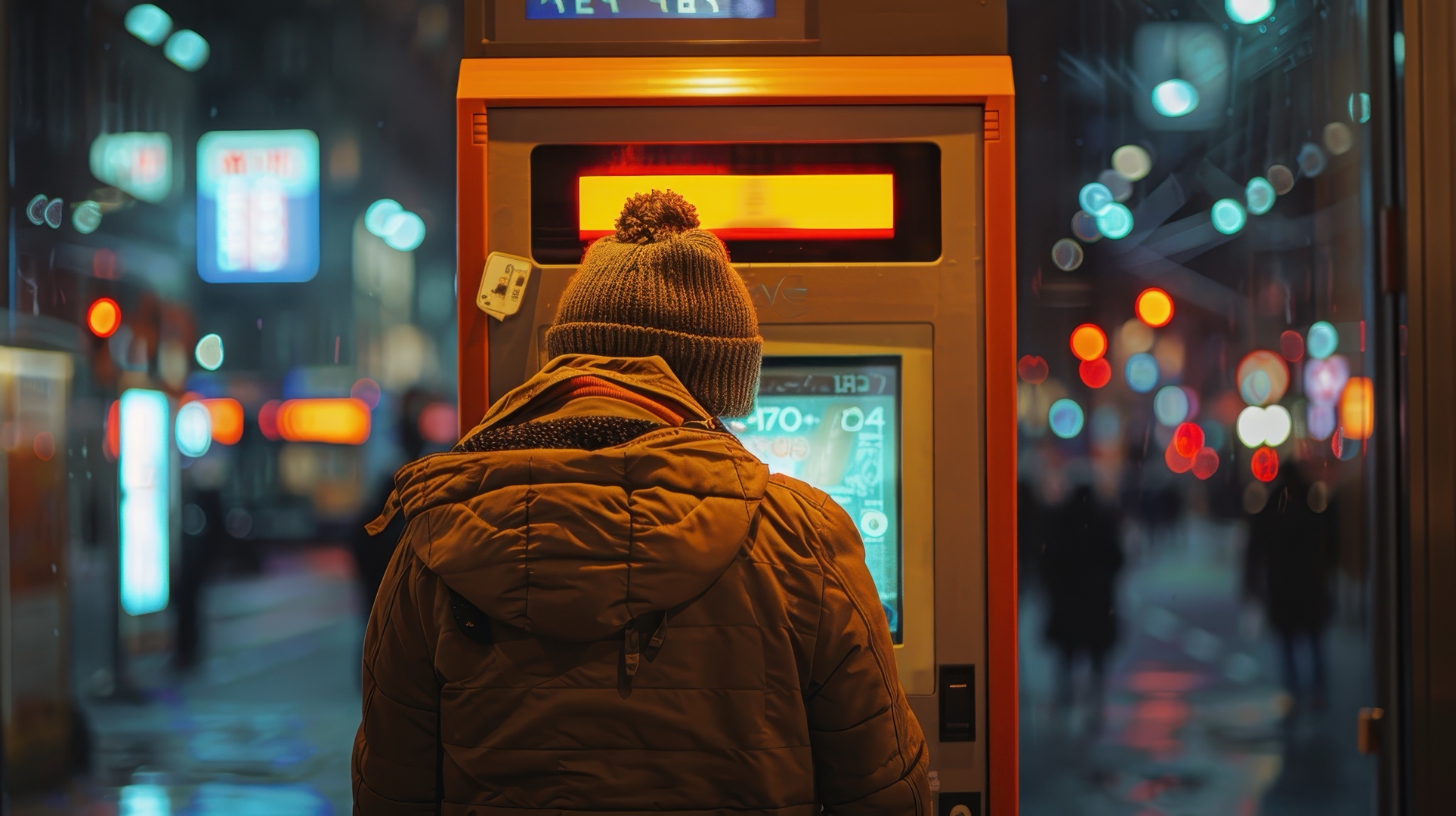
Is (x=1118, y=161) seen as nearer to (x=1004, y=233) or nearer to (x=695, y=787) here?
(x=1004, y=233)

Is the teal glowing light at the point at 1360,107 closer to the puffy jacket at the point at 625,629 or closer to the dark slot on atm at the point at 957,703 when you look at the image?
the dark slot on atm at the point at 957,703

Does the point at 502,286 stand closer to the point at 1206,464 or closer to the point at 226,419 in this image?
the point at 226,419

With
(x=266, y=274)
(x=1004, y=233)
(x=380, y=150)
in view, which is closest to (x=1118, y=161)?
(x=1004, y=233)

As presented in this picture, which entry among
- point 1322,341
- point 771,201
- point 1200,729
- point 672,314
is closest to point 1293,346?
point 1322,341

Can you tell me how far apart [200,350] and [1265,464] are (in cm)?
433

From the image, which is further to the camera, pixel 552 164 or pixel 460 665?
pixel 552 164

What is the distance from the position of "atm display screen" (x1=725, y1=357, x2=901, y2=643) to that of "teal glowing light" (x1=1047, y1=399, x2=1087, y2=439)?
9.47 feet

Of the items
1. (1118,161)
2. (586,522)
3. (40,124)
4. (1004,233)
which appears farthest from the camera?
(1118,161)

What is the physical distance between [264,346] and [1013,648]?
3.70m

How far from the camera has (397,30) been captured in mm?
4402

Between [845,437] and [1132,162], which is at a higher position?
[1132,162]

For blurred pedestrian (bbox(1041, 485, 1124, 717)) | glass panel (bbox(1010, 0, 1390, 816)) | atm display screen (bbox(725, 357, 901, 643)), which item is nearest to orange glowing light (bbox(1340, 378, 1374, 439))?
glass panel (bbox(1010, 0, 1390, 816))

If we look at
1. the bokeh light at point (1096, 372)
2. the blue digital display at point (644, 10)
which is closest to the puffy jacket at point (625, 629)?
the blue digital display at point (644, 10)

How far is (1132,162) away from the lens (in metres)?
4.18
